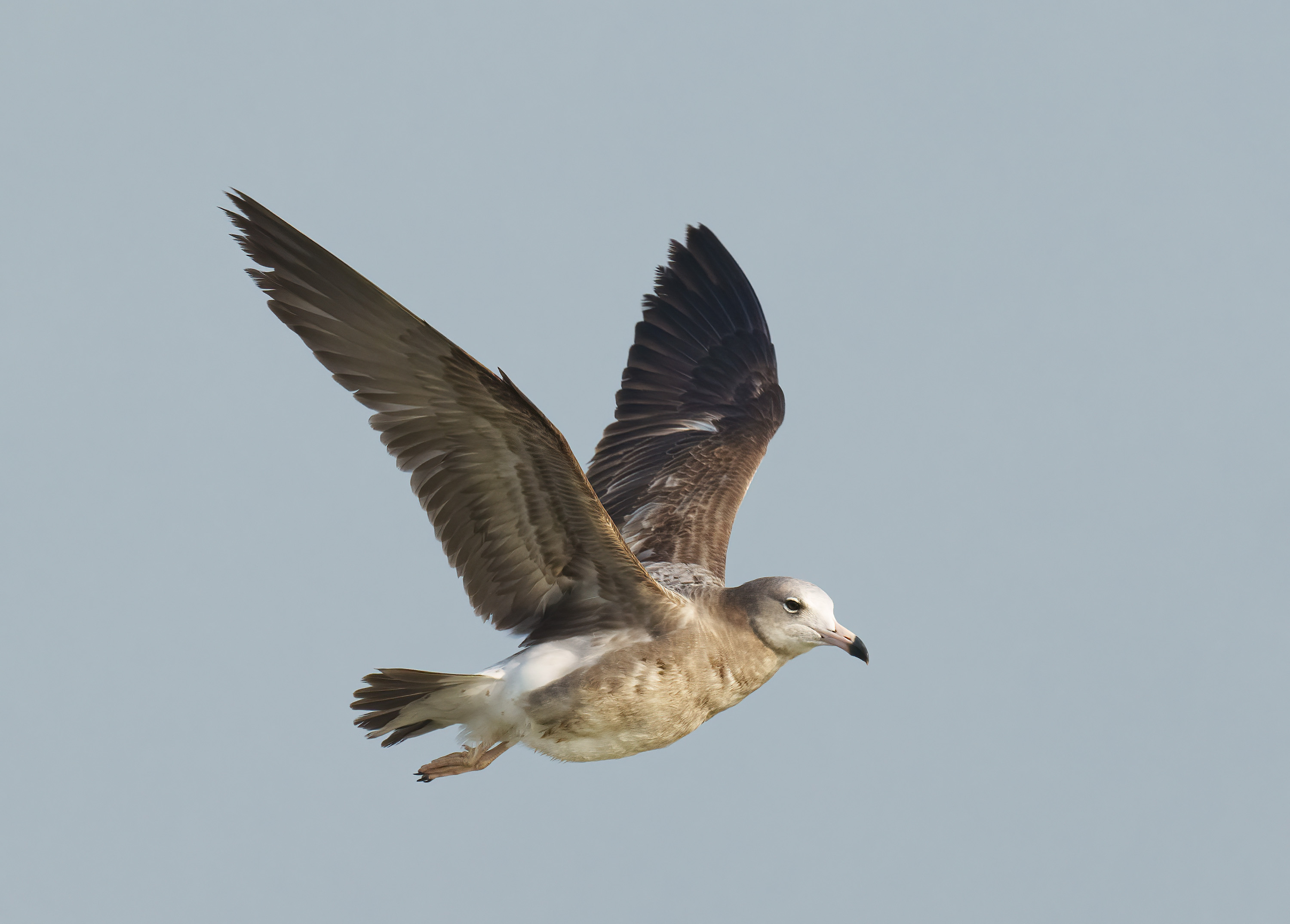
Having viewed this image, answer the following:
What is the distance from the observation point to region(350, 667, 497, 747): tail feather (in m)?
8.05

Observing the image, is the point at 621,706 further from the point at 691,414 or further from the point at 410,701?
the point at 691,414

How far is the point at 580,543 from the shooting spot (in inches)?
318

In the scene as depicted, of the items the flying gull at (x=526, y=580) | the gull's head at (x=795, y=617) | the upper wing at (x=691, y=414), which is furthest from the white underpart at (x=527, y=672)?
the upper wing at (x=691, y=414)

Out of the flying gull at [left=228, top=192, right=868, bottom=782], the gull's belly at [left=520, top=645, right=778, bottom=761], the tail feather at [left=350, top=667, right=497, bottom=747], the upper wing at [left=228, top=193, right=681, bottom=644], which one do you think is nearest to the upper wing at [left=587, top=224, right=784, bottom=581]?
the flying gull at [left=228, top=192, right=868, bottom=782]

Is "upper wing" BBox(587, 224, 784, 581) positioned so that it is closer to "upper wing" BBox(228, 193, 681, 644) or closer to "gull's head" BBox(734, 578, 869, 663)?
"gull's head" BBox(734, 578, 869, 663)

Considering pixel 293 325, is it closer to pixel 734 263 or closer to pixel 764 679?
pixel 764 679

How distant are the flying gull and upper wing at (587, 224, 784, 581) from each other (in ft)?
0.75

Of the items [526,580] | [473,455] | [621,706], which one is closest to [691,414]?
[526,580]

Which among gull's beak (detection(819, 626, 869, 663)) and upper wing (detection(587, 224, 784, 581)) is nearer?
gull's beak (detection(819, 626, 869, 663))

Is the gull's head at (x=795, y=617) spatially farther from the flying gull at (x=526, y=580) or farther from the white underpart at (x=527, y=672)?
the white underpart at (x=527, y=672)

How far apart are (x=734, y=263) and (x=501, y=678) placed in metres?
5.22

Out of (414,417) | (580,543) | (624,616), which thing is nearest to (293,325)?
(414,417)

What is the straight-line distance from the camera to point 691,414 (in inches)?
461

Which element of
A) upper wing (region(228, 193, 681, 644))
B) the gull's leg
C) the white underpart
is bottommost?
the gull's leg
